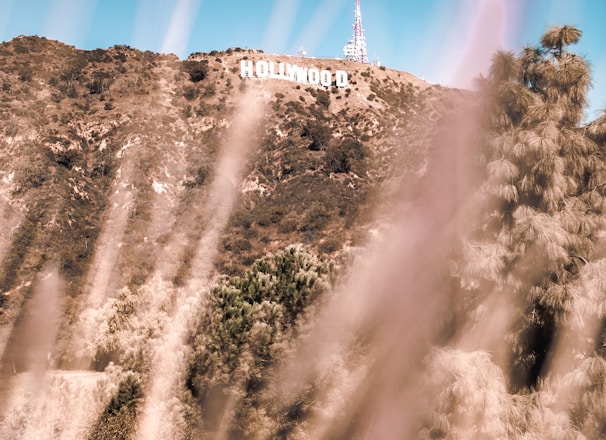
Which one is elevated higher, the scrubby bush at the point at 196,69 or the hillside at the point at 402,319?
the scrubby bush at the point at 196,69

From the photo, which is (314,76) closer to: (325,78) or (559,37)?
(325,78)

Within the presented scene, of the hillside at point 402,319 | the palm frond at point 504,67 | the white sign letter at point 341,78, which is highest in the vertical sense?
the white sign letter at point 341,78

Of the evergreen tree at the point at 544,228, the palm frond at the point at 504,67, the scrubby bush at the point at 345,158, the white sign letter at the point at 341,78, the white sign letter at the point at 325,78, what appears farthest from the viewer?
the white sign letter at the point at 325,78

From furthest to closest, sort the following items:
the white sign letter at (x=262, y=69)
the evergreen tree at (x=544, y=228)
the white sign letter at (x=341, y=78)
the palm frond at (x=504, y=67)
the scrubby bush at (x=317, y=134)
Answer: the white sign letter at (x=341, y=78) < the white sign letter at (x=262, y=69) < the scrubby bush at (x=317, y=134) < the palm frond at (x=504, y=67) < the evergreen tree at (x=544, y=228)

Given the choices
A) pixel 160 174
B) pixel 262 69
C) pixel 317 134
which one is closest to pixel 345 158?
pixel 317 134

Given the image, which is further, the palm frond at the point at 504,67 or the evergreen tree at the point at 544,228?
the palm frond at the point at 504,67

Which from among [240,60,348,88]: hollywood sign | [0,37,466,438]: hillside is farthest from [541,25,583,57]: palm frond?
[240,60,348,88]: hollywood sign

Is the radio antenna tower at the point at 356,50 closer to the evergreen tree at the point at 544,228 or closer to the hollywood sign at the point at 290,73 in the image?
the hollywood sign at the point at 290,73

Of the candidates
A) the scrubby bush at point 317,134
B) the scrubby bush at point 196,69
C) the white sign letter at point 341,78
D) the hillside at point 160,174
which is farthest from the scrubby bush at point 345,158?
the scrubby bush at point 196,69

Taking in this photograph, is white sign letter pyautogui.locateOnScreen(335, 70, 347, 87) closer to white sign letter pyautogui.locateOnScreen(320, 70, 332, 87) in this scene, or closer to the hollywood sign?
the hollywood sign
